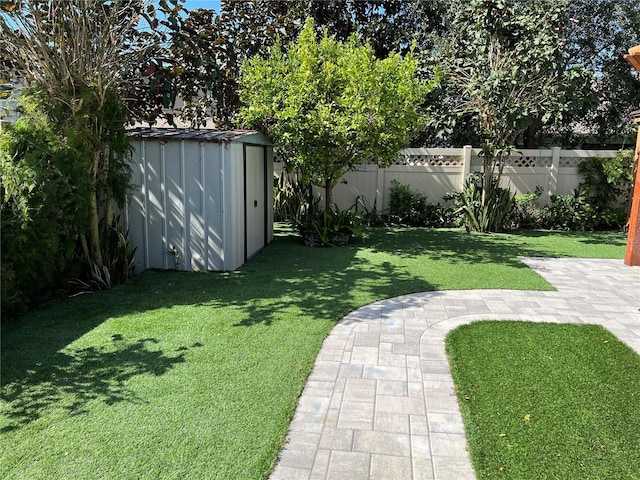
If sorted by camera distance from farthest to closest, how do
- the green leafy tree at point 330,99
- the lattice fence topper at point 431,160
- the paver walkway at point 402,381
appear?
the lattice fence topper at point 431,160 < the green leafy tree at point 330,99 < the paver walkway at point 402,381

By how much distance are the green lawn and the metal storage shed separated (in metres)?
0.38

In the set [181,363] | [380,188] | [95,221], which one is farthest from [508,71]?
[181,363]

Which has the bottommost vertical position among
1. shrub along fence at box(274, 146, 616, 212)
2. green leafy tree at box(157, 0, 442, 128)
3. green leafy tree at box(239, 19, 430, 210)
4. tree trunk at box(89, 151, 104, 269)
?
tree trunk at box(89, 151, 104, 269)

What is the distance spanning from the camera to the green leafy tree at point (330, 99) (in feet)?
23.1

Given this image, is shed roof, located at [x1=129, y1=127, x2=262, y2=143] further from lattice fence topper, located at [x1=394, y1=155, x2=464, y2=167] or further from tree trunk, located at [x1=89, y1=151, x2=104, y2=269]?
lattice fence topper, located at [x1=394, y1=155, x2=464, y2=167]

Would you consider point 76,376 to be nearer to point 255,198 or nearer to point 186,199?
point 186,199

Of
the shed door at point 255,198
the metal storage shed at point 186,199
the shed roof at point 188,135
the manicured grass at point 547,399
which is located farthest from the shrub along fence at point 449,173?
the manicured grass at point 547,399

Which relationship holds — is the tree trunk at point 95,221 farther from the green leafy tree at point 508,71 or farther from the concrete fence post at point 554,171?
the concrete fence post at point 554,171

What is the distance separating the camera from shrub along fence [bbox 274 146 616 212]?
36.0ft

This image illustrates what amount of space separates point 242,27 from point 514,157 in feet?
22.6

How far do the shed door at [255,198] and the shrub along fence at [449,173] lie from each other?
126 inches

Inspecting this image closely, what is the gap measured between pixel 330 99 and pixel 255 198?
2038 mm

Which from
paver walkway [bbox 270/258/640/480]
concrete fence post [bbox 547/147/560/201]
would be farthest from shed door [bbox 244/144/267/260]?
concrete fence post [bbox 547/147/560/201]

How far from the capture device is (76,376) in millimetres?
3373
